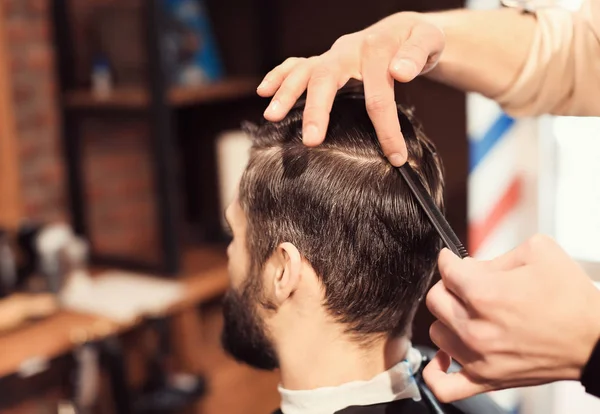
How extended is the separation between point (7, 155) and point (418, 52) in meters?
1.90

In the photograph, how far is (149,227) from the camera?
9.55ft

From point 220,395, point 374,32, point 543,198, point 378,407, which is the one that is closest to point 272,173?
point 374,32

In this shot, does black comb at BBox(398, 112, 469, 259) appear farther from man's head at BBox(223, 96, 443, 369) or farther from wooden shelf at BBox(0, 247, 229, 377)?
wooden shelf at BBox(0, 247, 229, 377)

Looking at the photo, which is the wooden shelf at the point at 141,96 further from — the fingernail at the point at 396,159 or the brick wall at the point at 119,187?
the fingernail at the point at 396,159

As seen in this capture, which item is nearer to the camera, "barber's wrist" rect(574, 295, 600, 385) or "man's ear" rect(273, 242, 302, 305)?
"barber's wrist" rect(574, 295, 600, 385)

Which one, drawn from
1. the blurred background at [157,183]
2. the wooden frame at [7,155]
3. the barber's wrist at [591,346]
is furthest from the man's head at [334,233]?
the wooden frame at [7,155]

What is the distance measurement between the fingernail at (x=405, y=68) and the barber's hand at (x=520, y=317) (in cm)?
28

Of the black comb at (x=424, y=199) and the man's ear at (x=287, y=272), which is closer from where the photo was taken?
the black comb at (x=424, y=199)

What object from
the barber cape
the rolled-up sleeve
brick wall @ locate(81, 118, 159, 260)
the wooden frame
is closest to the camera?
the barber cape

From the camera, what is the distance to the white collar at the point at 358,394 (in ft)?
Result: 3.59

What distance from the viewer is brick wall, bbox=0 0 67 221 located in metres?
2.44

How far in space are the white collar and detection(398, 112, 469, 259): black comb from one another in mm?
319

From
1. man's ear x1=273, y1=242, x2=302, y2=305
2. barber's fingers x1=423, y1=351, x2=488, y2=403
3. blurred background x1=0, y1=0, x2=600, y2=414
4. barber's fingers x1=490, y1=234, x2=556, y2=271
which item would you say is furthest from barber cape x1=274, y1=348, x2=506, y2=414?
blurred background x1=0, y1=0, x2=600, y2=414

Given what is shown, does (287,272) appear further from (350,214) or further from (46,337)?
(46,337)
